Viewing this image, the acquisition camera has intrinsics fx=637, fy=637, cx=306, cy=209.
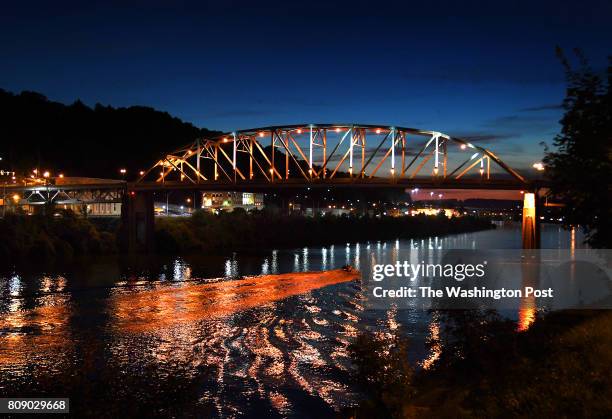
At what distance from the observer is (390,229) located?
14450cm

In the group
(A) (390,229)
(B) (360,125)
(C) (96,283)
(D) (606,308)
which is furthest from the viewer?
(A) (390,229)

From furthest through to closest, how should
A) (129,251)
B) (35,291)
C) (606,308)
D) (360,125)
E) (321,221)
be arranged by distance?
(321,221) → (360,125) → (129,251) → (35,291) → (606,308)

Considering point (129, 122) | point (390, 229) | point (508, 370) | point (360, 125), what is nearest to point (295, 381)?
point (508, 370)

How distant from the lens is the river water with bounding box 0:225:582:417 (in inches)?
701

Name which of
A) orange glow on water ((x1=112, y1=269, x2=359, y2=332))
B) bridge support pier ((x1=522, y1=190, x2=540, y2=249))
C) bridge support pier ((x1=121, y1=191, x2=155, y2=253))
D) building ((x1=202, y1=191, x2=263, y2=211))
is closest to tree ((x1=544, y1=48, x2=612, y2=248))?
orange glow on water ((x1=112, y1=269, x2=359, y2=332))

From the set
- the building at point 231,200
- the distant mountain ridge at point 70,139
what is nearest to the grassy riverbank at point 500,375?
the building at point 231,200

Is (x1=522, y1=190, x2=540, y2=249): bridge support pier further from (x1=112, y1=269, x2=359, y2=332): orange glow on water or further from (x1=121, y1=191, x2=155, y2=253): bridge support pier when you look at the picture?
(x1=121, y1=191, x2=155, y2=253): bridge support pier

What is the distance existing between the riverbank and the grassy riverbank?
54577mm

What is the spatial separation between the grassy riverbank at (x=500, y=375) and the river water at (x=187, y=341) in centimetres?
340

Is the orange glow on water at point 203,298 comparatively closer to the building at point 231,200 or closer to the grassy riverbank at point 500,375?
the grassy riverbank at point 500,375

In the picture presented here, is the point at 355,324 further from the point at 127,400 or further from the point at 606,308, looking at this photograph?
the point at 127,400

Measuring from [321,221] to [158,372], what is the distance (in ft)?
334

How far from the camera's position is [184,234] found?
8388 cm

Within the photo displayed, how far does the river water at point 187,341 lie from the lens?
17797 mm
